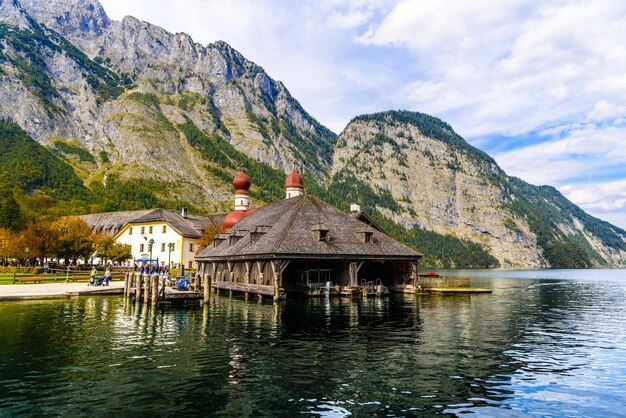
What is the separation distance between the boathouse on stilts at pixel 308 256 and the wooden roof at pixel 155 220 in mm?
38229

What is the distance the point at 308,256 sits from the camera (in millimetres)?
43656

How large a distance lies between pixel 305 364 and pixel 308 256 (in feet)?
83.7

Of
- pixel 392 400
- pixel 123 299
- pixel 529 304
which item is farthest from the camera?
pixel 529 304

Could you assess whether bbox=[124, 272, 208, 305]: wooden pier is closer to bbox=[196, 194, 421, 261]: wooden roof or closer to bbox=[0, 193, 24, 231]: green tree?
bbox=[196, 194, 421, 261]: wooden roof

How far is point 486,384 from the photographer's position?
51.4ft

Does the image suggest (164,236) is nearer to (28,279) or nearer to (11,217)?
(11,217)

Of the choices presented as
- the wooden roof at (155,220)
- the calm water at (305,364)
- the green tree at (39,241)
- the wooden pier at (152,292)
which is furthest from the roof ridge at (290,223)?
the wooden roof at (155,220)

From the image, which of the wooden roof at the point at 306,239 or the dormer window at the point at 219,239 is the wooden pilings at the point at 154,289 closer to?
the wooden roof at the point at 306,239

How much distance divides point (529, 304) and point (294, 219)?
26300mm

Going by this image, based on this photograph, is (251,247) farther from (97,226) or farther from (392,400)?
(97,226)

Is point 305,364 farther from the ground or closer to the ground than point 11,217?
closer to the ground

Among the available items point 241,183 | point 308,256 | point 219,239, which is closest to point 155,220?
point 241,183

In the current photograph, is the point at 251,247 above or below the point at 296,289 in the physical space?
above

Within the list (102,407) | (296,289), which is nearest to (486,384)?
(102,407)
